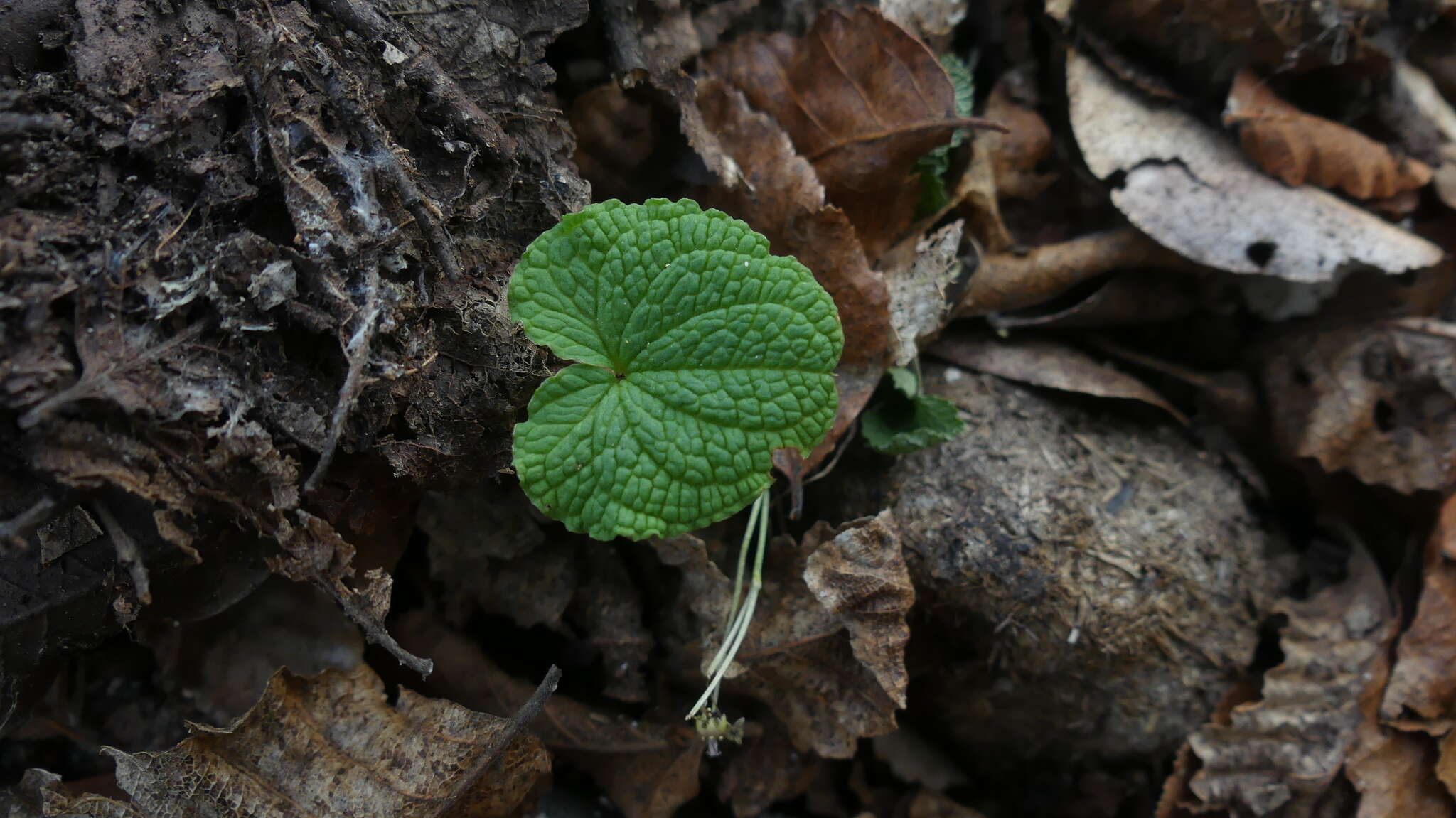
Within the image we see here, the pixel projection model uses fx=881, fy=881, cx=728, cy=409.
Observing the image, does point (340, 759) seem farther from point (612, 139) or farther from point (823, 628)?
point (612, 139)

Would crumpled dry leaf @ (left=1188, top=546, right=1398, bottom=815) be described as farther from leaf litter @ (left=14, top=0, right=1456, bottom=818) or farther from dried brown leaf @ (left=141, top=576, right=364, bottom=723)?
dried brown leaf @ (left=141, top=576, right=364, bottom=723)

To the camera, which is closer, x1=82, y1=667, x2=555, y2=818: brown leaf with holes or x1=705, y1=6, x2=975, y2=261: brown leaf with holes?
x1=82, y1=667, x2=555, y2=818: brown leaf with holes

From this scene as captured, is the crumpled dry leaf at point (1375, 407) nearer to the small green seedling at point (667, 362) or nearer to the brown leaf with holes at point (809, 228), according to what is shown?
the brown leaf with holes at point (809, 228)

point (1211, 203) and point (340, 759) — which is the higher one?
point (1211, 203)

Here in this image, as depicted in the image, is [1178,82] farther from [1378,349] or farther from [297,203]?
[297,203]

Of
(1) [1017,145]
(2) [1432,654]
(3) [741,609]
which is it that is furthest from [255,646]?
(2) [1432,654]

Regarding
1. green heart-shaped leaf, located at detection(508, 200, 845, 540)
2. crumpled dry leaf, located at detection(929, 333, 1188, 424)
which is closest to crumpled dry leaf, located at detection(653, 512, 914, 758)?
green heart-shaped leaf, located at detection(508, 200, 845, 540)
